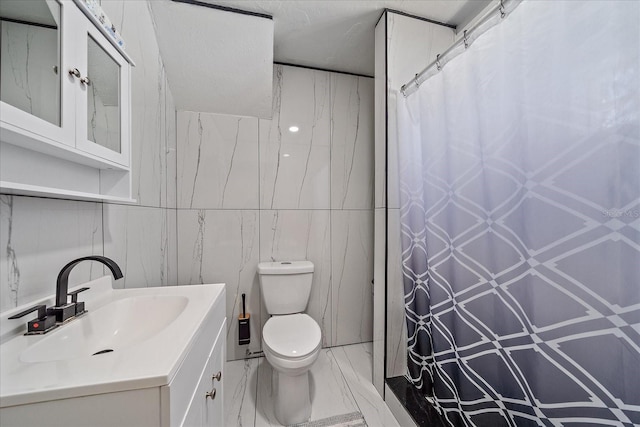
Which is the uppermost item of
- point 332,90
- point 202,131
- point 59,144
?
point 332,90

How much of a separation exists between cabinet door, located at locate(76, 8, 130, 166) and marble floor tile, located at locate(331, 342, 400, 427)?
1.67 m

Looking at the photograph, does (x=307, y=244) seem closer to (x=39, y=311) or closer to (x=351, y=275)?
(x=351, y=275)

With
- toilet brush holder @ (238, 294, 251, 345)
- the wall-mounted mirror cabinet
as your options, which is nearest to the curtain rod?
the wall-mounted mirror cabinet

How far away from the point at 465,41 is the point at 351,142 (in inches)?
40.9

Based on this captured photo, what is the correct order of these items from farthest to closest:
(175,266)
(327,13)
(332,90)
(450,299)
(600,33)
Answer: (332,90)
(175,266)
(327,13)
(450,299)
(600,33)

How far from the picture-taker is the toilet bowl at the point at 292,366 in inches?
45.4

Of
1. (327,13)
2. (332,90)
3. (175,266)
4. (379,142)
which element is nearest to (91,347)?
(175,266)

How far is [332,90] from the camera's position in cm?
191

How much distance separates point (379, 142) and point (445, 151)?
0.46 meters

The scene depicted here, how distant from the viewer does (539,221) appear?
724mm

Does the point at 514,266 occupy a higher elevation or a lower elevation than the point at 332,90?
lower

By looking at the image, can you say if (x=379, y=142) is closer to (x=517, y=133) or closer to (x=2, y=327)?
(x=517, y=133)

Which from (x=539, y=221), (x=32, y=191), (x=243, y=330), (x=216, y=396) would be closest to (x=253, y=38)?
(x=32, y=191)

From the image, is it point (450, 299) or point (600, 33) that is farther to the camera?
point (450, 299)
